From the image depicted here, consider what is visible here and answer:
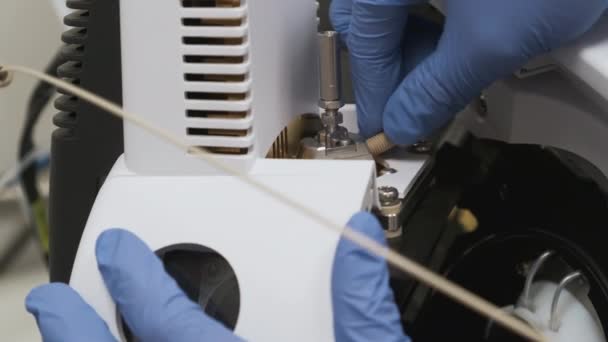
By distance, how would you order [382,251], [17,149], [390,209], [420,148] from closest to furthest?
[382,251] < [390,209] < [420,148] < [17,149]

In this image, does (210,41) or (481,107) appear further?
(481,107)

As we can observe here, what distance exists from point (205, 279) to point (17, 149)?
1086 mm

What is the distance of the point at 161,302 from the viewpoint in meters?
0.50

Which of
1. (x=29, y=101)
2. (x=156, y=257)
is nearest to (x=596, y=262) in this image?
(x=156, y=257)

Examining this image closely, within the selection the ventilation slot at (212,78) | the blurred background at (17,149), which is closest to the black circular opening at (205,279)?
the ventilation slot at (212,78)

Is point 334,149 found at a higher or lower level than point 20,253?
higher

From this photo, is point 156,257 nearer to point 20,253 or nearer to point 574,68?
point 574,68

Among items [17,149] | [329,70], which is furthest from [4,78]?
[17,149]

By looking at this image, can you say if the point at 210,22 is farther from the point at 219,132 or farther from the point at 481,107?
the point at 481,107

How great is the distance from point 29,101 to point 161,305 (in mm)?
1069

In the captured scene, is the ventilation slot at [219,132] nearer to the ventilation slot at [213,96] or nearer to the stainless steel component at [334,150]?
the ventilation slot at [213,96]

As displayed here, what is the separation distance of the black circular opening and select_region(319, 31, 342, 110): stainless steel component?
0.68 ft

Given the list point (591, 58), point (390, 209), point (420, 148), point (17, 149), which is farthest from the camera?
point (17, 149)

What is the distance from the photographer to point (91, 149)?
2.21ft
